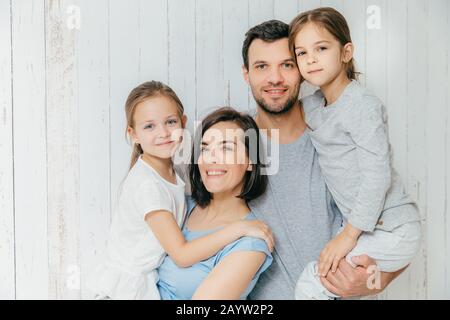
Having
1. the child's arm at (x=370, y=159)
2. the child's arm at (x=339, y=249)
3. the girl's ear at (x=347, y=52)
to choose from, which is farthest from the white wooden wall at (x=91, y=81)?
the child's arm at (x=339, y=249)

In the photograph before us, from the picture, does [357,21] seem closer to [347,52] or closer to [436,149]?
[347,52]

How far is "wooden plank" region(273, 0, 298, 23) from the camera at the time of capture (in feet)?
5.01

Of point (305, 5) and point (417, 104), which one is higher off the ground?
point (305, 5)

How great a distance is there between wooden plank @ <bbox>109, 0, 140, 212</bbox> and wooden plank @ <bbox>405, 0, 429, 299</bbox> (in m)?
0.88

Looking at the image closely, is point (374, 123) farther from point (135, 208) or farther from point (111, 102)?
point (111, 102)

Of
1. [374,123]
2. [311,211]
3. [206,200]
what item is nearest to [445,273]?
[311,211]

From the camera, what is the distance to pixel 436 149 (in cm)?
162

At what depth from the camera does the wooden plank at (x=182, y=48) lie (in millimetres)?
1514

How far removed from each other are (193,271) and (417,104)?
0.91 meters

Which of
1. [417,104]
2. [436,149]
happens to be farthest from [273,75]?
[436,149]

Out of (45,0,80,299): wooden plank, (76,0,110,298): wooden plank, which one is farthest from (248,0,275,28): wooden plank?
(45,0,80,299): wooden plank

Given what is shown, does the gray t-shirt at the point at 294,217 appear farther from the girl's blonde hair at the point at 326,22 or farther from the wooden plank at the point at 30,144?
the wooden plank at the point at 30,144

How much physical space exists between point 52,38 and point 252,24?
0.63 meters

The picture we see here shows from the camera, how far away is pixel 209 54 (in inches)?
60.0
